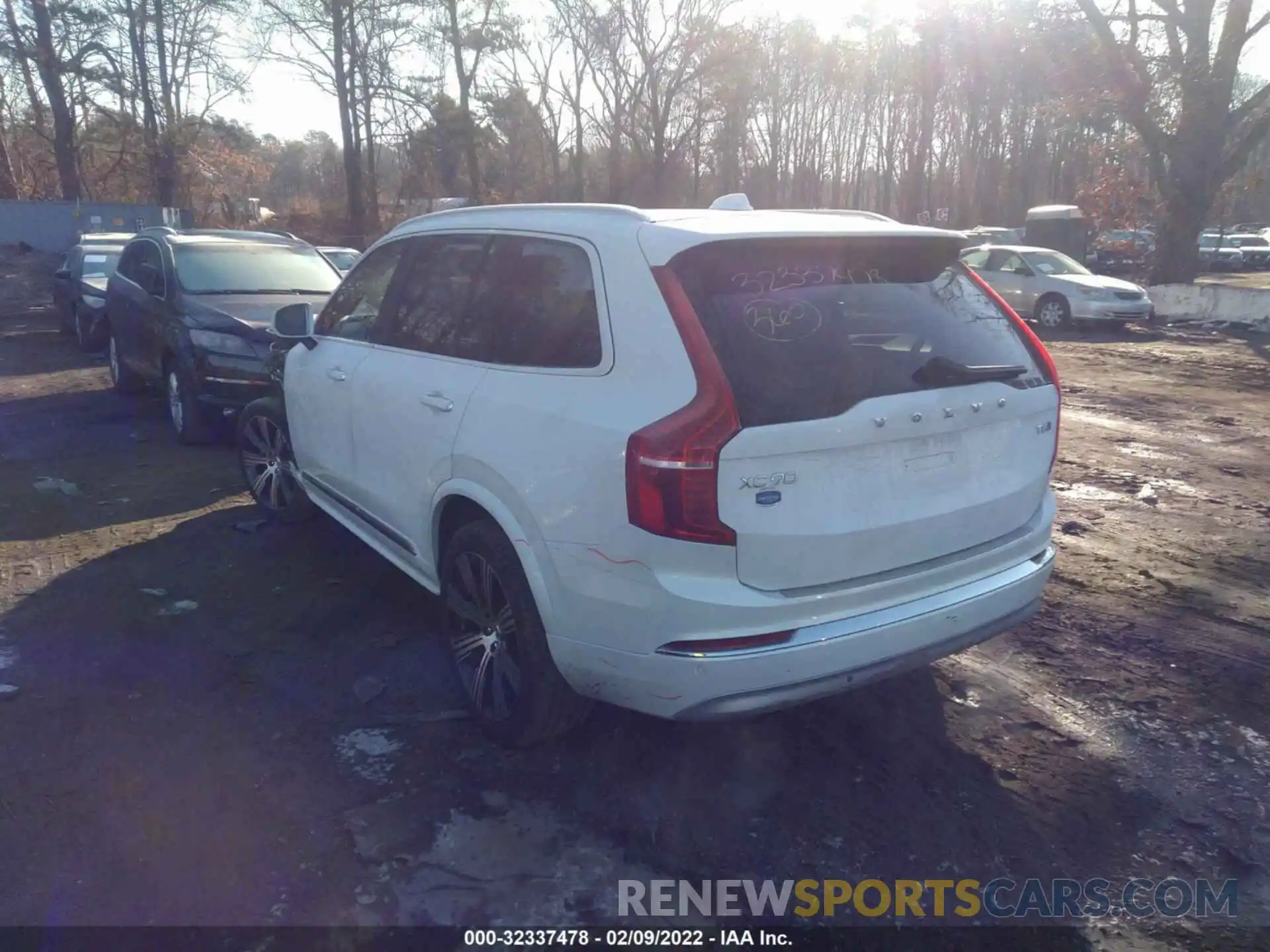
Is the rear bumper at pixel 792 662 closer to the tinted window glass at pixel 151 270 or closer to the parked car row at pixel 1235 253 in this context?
the tinted window glass at pixel 151 270

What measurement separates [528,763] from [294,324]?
9.51ft

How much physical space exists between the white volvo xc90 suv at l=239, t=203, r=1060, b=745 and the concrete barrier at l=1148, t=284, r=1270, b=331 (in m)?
17.5

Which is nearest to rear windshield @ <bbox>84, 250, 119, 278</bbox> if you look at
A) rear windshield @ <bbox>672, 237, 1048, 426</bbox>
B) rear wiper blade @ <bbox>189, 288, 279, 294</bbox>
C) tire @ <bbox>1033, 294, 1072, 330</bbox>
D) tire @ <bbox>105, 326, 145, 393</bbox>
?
tire @ <bbox>105, 326, 145, 393</bbox>

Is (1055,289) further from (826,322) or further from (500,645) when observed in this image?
(500,645)

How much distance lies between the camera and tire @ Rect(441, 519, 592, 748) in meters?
3.44

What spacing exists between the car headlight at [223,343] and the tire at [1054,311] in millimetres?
15374

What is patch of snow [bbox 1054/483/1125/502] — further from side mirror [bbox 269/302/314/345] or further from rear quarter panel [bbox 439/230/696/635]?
side mirror [bbox 269/302/314/345]

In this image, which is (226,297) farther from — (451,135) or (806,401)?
(451,135)

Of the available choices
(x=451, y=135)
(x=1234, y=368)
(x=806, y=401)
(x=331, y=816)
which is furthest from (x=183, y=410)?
(x=451, y=135)

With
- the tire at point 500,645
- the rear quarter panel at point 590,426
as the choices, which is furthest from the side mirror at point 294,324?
the rear quarter panel at point 590,426

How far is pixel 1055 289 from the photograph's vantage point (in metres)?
18.8

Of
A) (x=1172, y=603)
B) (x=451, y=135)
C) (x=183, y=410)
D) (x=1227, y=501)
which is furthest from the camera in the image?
(x=451, y=135)

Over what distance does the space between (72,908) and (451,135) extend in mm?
40090

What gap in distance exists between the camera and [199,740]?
3848 millimetres
